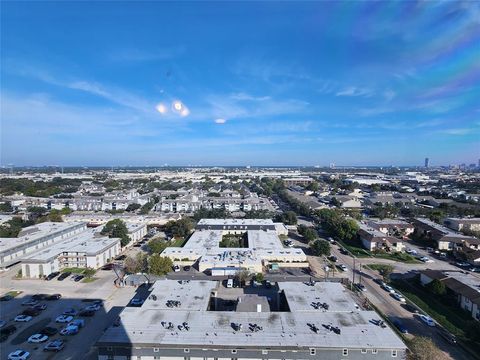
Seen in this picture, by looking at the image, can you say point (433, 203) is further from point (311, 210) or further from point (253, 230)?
point (253, 230)

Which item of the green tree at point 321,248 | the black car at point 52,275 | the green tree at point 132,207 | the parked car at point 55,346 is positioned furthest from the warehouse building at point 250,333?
the green tree at point 132,207

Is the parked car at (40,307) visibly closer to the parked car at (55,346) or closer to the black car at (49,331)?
the black car at (49,331)

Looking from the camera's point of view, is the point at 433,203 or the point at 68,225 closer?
the point at 68,225

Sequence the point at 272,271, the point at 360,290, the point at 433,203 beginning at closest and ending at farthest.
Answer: the point at 360,290 < the point at 272,271 < the point at 433,203

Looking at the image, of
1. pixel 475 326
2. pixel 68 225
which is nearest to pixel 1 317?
pixel 68 225

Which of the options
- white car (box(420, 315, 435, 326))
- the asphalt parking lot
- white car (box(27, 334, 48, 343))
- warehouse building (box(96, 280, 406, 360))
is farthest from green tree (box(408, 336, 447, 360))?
white car (box(27, 334, 48, 343))

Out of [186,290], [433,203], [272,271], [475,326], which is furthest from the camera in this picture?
[433,203]

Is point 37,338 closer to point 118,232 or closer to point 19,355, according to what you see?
point 19,355
